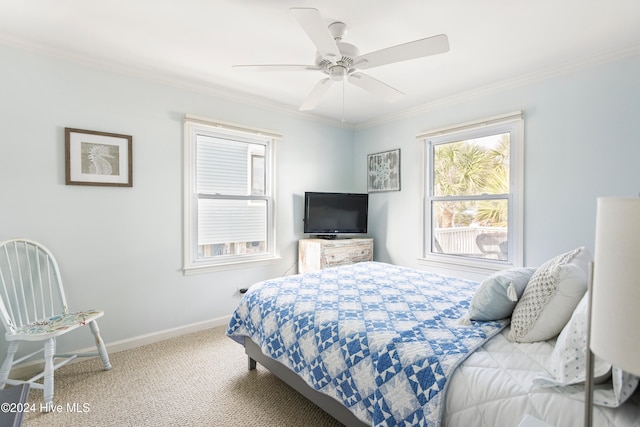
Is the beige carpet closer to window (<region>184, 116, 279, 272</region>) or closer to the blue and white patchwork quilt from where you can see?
the blue and white patchwork quilt

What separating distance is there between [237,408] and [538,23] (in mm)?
3172

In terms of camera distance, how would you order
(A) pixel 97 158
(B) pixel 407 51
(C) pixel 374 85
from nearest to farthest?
(B) pixel 407 51 → (C) pixel 374 85 → (A) pixel 97 158

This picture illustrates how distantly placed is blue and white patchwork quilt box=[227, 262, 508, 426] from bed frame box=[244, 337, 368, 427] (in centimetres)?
12

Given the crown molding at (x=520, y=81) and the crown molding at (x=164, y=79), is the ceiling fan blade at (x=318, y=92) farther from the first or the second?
the crown molding at (x=520, y=81)

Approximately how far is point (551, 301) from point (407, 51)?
149 cm

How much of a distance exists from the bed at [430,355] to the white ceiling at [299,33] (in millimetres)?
1629

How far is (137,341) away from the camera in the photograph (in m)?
2.82

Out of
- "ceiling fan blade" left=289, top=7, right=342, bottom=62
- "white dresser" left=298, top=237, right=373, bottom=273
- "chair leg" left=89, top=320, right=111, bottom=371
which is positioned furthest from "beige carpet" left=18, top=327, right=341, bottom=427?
"ceiling fan blade" left=289, top=7, right=342, bottom=62

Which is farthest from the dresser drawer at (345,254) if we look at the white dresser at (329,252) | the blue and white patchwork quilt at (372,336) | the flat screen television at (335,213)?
the blue and white patchwork quilt at (372,336)

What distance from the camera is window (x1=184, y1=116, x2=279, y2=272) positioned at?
10.4 ft

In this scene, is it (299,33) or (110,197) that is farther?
(110,197)

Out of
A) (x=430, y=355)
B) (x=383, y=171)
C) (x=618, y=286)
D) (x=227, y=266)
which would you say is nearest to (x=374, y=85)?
(x=430, y=355)

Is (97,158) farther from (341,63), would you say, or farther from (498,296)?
(498,296)

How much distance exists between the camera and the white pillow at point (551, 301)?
131 centimetres
